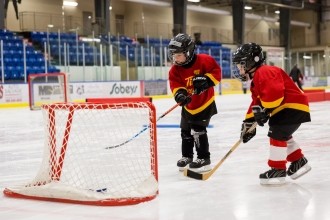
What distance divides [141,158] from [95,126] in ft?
7.89

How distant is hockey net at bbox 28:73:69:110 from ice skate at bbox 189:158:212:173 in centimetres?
909

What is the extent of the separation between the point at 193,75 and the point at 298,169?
930 millimetres

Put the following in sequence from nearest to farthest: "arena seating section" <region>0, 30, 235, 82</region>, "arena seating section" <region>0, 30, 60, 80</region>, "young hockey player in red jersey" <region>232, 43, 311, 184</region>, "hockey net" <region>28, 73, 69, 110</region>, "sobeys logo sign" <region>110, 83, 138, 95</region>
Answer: "young hockey player in red jersey" <region>232, 43, 311, 184</region> → "hockey net" <region>28, 73, 69, 110</region> → "arena seating section" <region>0, 30, 60, 80</region> → "arena seating section" <region>0, 30, 235, 82</region> → "sobeys logo sign" <region>110, 83, 138, 95</region>

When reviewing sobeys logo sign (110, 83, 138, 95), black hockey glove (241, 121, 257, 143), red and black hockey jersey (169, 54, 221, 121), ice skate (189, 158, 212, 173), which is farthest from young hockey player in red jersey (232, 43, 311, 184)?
sobeys logo sign (110, 83, 138, 95)

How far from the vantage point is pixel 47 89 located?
13.2 metres

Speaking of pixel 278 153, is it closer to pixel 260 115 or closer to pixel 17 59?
pixel 260 115

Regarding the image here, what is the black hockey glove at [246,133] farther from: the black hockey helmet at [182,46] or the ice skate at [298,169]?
the black hockey helmet at [182,46]

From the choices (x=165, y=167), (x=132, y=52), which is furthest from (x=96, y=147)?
(x=132, y=52)

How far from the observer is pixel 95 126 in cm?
646

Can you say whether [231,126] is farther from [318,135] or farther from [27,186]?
[27,186]

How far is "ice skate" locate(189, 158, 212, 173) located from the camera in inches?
143

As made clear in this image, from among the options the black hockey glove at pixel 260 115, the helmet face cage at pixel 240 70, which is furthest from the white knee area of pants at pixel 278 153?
the helmet face cage at pixel 240 70

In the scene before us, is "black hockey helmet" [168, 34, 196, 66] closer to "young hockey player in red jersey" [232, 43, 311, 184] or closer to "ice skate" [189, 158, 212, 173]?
"young hockey player in red jersey" [232, 43, 311, 184]

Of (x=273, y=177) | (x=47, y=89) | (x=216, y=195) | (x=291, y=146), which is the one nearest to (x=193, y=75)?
(x=291, y=146)
